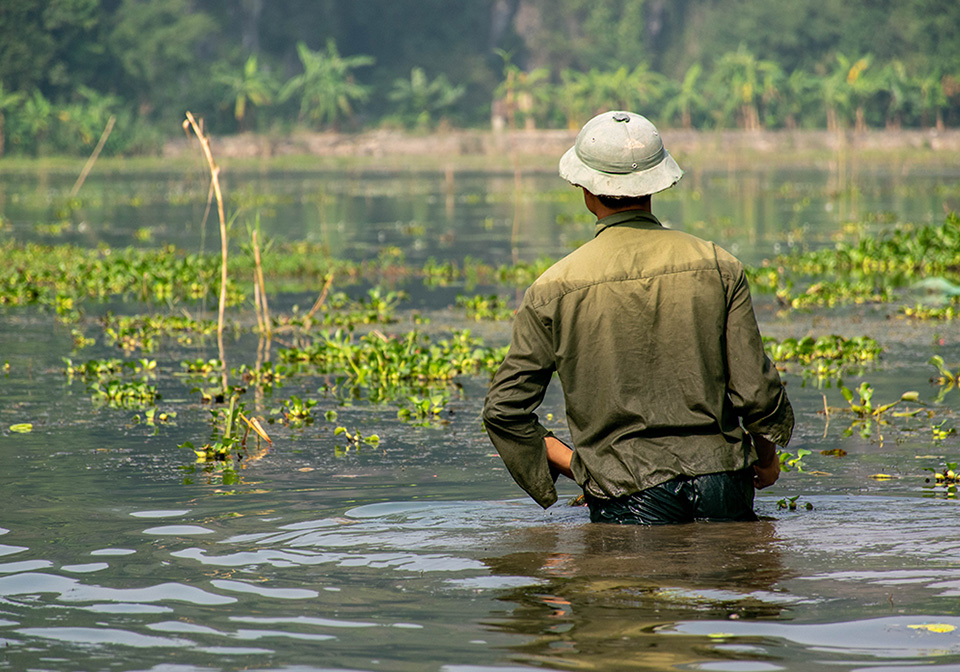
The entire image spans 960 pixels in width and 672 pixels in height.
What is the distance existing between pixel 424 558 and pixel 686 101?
67.7m

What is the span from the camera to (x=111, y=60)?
7044 centimetres

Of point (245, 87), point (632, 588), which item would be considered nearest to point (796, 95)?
point (245, 87)

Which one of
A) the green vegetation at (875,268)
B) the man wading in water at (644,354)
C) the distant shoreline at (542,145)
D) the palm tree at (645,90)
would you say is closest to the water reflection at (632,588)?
the man wading in water at (644,354)

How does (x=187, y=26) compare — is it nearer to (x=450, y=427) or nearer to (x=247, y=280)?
(x=247, y=280)

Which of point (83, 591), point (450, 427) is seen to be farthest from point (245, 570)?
point (450, 427)

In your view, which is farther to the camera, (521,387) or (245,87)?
(245,87)

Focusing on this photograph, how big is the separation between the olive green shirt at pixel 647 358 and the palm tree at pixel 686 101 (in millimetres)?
67157

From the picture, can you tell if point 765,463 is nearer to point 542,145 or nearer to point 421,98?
point 542,145

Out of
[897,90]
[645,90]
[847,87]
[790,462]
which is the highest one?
[645,90]

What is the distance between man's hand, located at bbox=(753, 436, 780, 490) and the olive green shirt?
39 mm

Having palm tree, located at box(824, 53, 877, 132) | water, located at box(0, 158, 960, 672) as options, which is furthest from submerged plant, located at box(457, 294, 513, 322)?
palm tree, located at box(824, 53, 877, 132)

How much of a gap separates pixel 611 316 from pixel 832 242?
16.7m

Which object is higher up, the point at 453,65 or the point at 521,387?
the point at 453,65

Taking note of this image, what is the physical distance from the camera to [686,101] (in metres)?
70.4
